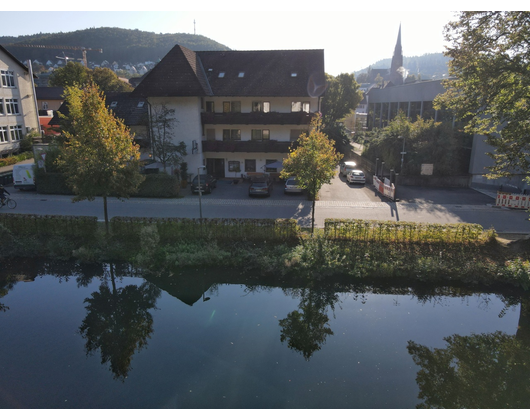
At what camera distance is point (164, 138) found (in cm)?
2717

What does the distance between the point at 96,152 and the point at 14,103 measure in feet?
106

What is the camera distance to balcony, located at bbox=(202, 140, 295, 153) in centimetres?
2898

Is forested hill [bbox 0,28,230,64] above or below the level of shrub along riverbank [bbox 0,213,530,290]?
above

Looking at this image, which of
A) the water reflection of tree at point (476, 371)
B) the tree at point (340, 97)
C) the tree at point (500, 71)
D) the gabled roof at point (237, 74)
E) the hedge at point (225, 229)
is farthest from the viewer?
the tree at point (340, 97)

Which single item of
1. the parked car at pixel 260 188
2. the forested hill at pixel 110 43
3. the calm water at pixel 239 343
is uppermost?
the forested hill at pixel 110 43

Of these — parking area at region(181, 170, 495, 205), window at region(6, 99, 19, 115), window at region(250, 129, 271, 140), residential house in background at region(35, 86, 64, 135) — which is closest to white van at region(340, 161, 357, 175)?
parking area at region(181, 170, 495, 205)

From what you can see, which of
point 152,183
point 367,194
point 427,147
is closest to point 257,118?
point 152,183

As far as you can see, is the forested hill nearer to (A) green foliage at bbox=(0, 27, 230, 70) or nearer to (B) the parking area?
(A) green foliage at bbox=(0, 27, 230, 70)

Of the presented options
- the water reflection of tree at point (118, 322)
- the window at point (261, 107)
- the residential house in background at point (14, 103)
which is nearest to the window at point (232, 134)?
the window at point (261, 107)

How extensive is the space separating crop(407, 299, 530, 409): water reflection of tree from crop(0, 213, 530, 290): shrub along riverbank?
360 cm

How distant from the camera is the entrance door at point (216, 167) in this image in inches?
1223

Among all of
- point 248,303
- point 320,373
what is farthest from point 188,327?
point 320,373

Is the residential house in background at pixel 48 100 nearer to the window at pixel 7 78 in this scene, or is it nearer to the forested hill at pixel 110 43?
the window at pixel 7 78

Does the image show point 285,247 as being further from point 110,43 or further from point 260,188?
point 110,43
